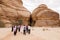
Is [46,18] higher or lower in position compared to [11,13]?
lower

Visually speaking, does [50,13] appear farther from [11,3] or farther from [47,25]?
[11,3]

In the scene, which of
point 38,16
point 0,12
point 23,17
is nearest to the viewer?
point 0,12

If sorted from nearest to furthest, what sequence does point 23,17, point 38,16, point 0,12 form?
point 0,12 → point 23,17 → point 38,16

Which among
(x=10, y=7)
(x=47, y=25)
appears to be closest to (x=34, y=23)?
(x=47, y=25)

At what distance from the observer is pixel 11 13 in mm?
61469

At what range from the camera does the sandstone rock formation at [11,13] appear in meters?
58.9

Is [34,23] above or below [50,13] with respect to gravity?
below

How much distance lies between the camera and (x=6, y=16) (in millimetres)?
60094

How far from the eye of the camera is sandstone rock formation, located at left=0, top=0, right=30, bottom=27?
193 ft

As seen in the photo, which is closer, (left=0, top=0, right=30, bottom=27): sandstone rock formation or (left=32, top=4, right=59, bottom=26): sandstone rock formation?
(left=0, top=0, right=30, bottom=27): sandstone rock formation

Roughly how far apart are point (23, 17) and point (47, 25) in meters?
9.76

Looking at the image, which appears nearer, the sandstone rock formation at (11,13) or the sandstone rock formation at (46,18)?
the sandstone rock formation at (11,13)

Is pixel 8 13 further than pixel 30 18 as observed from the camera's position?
No

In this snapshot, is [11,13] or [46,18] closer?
[11,13]
